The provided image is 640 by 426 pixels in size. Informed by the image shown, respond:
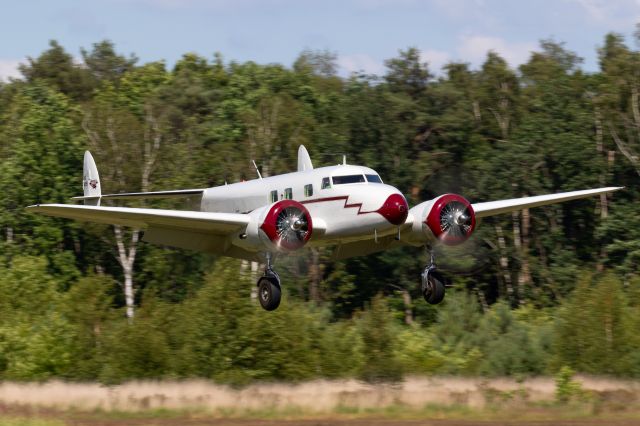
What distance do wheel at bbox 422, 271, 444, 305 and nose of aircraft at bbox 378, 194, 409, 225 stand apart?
95.4 inches

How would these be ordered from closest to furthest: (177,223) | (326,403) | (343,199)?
(343,199) < (177,223) < (326,403)

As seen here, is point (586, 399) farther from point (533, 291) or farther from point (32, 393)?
point (32, 393)

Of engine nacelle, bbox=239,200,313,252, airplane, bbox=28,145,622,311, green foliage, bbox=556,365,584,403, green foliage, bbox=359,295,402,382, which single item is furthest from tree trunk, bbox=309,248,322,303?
engine nacelle, bbox=239,200,313,252

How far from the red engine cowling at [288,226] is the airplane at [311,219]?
0.02 meters

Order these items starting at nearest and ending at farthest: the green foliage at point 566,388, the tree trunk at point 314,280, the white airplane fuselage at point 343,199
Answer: the white airplane fuselage at point 343,199 → the green foliage at point 566,388 → the tree trunk at point 314,280

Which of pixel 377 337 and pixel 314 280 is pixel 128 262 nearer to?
pixel 314 280

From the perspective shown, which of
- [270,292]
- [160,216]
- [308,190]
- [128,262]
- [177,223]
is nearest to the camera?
[270,292]

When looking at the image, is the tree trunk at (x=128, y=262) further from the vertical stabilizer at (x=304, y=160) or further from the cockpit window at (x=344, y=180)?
the cockpit window at (x=344, y=180)

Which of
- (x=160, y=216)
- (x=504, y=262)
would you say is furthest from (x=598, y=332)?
(x=160, y=216)

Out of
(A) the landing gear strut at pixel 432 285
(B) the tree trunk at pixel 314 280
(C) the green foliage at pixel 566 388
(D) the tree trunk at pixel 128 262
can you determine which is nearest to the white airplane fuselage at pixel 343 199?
(A) the landing gear strut at pixel 432 285

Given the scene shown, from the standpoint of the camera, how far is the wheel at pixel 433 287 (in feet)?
90.6

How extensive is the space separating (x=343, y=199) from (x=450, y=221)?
2.81 meters

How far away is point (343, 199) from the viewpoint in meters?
26.5

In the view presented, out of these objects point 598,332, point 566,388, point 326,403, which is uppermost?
point 598,332
